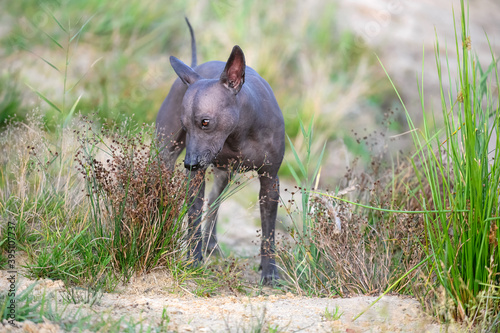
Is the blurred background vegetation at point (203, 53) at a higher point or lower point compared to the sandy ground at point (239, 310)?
higher

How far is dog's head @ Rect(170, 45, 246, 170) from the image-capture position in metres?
3.83

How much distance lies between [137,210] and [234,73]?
1162 mm

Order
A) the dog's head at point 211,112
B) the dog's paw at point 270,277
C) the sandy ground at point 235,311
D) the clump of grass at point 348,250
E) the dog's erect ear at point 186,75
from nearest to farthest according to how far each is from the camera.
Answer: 1. the sandy ground at point 235,311
2. the clump of grass at point 348,250
3. the dog's head at point 211,112
4. the dog's erect ear at point 186,75
5. the dog's paw at point 270,277

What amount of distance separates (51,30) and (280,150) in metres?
6.19

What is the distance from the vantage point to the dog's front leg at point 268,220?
4477 mm

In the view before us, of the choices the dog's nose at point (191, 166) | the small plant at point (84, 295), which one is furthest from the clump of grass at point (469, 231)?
the small plant at point (84, 295)

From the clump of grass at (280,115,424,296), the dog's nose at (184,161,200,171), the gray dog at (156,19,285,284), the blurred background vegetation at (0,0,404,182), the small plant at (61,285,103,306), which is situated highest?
the blurred background vegetation at (0,0,404,182)

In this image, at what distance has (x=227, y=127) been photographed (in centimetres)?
393

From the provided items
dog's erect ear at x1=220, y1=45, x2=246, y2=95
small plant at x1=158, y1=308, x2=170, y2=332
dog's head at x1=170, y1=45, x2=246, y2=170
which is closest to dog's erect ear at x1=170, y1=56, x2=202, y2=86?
dog's head at x1=170, y1=45, x2=246, y2=170

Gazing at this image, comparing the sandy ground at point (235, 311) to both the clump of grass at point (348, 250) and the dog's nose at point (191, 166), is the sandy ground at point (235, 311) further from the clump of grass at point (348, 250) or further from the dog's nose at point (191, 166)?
the dog's nose at point (191, 166)

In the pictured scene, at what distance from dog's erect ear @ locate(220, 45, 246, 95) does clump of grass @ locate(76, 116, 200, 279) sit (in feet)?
2.27

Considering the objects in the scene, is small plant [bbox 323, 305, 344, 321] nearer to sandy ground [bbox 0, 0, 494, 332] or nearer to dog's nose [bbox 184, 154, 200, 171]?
sandy ground [bbox 0, 0, 494, 332]

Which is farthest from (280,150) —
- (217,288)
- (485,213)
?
(485,213)

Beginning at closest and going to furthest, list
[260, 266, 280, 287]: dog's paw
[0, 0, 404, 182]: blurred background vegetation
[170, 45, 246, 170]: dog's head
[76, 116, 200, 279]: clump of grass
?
[76, 116, 200, 279]: clump of grass → [170, 45, 246, 170]: dog's head → [260, 266, 280, 287]: dog's paw → [0, 0, 404, 182]: blurred background vegetation
